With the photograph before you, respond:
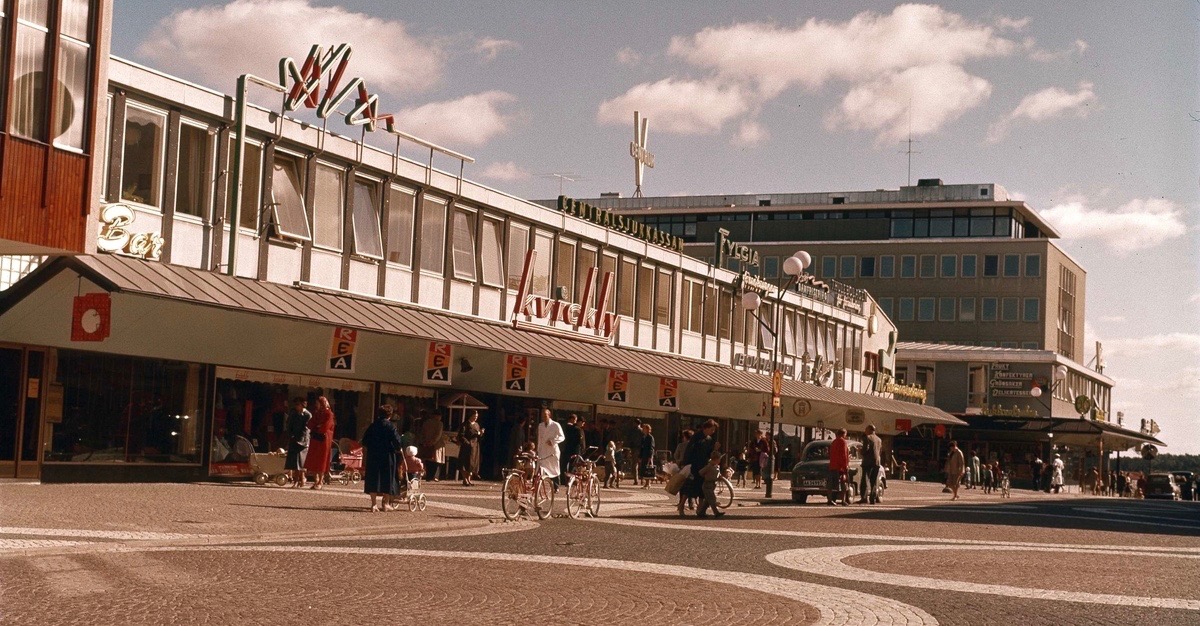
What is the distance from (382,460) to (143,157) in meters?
8.18

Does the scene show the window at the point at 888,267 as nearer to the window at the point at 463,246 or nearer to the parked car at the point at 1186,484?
the parked car at the point at 1186,484

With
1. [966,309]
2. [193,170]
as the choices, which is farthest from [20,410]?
[966,309]

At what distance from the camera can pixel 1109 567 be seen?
674 inches

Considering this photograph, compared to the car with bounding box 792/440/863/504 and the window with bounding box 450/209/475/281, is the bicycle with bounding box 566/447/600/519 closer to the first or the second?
the car with bounding box 792/440/863/504

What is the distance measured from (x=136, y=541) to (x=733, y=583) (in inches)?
255

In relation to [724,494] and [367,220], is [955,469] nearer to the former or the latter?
[724,494]

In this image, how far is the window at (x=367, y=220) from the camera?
104ft

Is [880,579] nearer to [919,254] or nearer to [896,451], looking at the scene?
[896,451]

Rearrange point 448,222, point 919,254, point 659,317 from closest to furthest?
point 448,222 → point 659,317 → point 919,254

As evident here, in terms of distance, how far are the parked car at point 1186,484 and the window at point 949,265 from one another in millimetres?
28107

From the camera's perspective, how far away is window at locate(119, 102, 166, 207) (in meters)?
25.4

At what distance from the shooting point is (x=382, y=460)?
71.5 feet

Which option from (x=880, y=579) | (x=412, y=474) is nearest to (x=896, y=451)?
(x=412, y=474)

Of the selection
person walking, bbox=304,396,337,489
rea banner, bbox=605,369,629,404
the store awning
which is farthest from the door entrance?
rea banner, bbox=605,369,629,404
